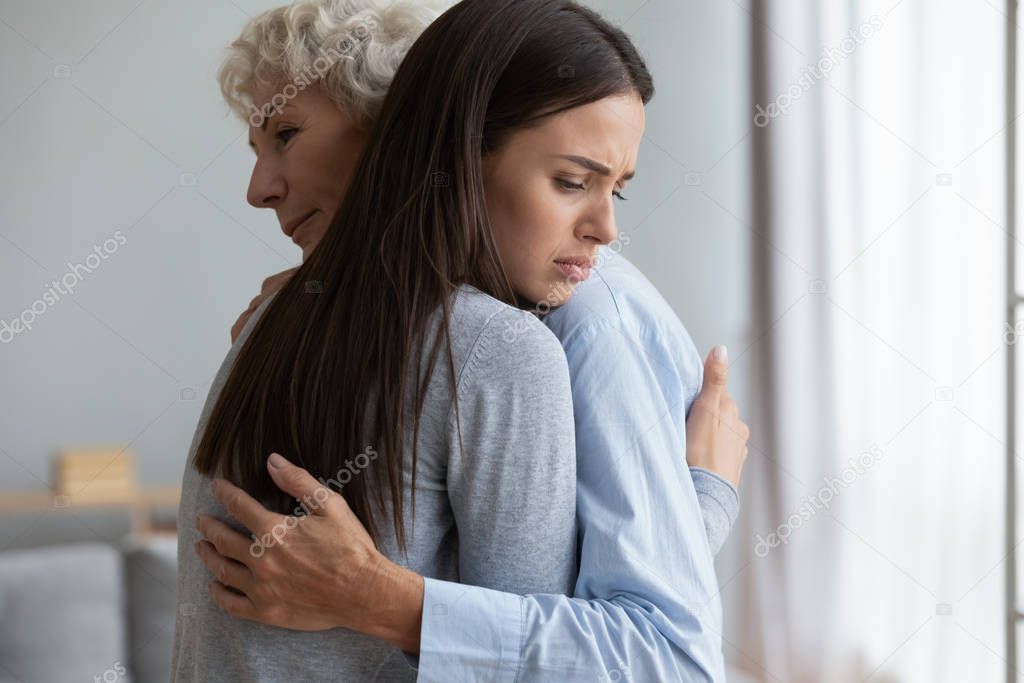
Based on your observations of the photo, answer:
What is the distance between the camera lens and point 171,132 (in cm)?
358

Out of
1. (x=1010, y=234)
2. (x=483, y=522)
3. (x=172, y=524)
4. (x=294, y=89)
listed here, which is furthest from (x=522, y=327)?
(x=172, y=524)

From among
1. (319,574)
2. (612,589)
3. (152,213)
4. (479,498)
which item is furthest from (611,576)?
(152,213)

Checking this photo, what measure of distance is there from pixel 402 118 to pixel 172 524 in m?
2.95

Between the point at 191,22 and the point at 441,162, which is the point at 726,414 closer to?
the point at 441,162

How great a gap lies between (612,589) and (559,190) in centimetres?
35

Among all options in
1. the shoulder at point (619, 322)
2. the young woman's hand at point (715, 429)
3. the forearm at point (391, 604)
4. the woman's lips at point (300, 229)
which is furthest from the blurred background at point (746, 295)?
the forearm at point (391, 604)

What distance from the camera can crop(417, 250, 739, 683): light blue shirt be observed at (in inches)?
32.1

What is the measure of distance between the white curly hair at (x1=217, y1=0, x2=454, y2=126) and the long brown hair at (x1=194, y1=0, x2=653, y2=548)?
195mm

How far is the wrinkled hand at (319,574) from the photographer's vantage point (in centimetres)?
80

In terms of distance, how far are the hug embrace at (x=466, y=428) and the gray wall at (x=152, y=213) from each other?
2.61 m

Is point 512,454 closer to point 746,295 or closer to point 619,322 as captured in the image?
point 619,322

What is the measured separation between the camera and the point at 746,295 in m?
3.52

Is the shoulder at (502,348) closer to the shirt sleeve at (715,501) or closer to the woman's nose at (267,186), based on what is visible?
the shirt sleeve at (715,501)

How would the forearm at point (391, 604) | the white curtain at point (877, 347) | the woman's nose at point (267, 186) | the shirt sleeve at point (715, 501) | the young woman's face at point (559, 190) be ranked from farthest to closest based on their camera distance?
the white curtain at point (877, 347) < the woman's nose at point (267, 186) < the shirt sleeve at point (715, 501) < the young woman's face at point (559, 190) < the forearm at point (391, 604)
